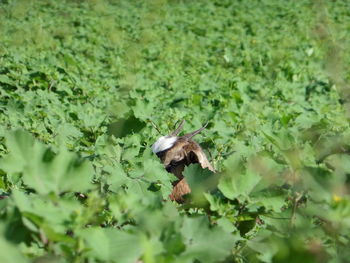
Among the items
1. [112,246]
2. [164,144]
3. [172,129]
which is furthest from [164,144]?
[112,246]

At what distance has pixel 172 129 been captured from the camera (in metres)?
3.73

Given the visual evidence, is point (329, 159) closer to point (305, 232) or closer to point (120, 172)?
point (305, 232)

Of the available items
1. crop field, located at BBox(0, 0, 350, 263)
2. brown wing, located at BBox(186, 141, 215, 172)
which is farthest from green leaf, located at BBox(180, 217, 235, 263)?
brown wing, located at BBox(186, 141, 215, 172)

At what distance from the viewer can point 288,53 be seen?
8312mm

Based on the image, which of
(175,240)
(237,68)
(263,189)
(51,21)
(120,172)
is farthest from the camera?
(51,21)

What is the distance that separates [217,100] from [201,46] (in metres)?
3.62

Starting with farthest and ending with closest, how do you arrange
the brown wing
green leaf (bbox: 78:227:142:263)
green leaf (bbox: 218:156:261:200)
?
the brown wing, green leaf (bbox: 218:156:261:200), green leaf (bbox: 78:227:142:263)

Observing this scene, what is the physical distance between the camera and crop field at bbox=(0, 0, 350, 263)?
3.26ft

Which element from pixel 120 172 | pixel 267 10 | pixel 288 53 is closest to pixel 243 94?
pixel 288 53

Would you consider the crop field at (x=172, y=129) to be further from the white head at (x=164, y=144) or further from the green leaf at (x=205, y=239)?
the white head at (x=164, y=144)

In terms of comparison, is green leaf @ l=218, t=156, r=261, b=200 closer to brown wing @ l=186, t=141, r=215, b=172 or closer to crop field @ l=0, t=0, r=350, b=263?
crop field @ l=0, t=0, r=350, b=263

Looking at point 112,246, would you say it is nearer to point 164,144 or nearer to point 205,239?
point 205,239

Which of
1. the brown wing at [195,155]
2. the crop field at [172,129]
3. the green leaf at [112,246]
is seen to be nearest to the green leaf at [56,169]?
the crop field at [172,129]

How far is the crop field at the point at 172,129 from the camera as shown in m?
0.99
